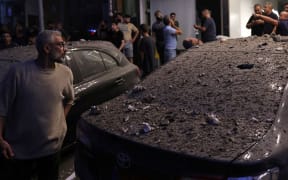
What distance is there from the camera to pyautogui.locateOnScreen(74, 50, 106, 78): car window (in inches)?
241

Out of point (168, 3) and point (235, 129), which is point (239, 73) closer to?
point (235, 129)

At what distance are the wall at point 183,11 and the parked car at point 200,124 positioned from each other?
11299mm

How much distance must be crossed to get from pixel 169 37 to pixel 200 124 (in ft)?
28.7

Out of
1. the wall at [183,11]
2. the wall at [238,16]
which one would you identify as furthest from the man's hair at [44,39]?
the wall at [238,16]

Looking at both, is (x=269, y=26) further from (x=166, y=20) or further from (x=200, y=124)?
(x=200, y=124)

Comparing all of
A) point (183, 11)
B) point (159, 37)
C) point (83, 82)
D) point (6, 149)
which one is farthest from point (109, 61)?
point (183, 11)

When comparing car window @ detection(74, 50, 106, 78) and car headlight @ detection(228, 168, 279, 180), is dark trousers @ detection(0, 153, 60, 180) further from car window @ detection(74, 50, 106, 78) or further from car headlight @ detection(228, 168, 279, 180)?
car window @ detection(74, 50, 106, 78)

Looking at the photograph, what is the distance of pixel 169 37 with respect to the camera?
1162cm

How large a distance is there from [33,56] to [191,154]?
3381 millimetres

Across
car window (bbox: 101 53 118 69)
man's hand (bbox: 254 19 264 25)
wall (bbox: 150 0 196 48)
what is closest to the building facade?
wall (bbox: 150 0 196 48)

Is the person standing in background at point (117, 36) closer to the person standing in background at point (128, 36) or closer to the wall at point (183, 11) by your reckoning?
the person standing in background at point (128, 36)

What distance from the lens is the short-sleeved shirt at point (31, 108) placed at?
11.8ft

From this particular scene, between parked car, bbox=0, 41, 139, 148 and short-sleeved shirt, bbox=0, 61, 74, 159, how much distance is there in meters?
1.60

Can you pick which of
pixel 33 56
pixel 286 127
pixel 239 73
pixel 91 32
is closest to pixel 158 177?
pixel 286 127
